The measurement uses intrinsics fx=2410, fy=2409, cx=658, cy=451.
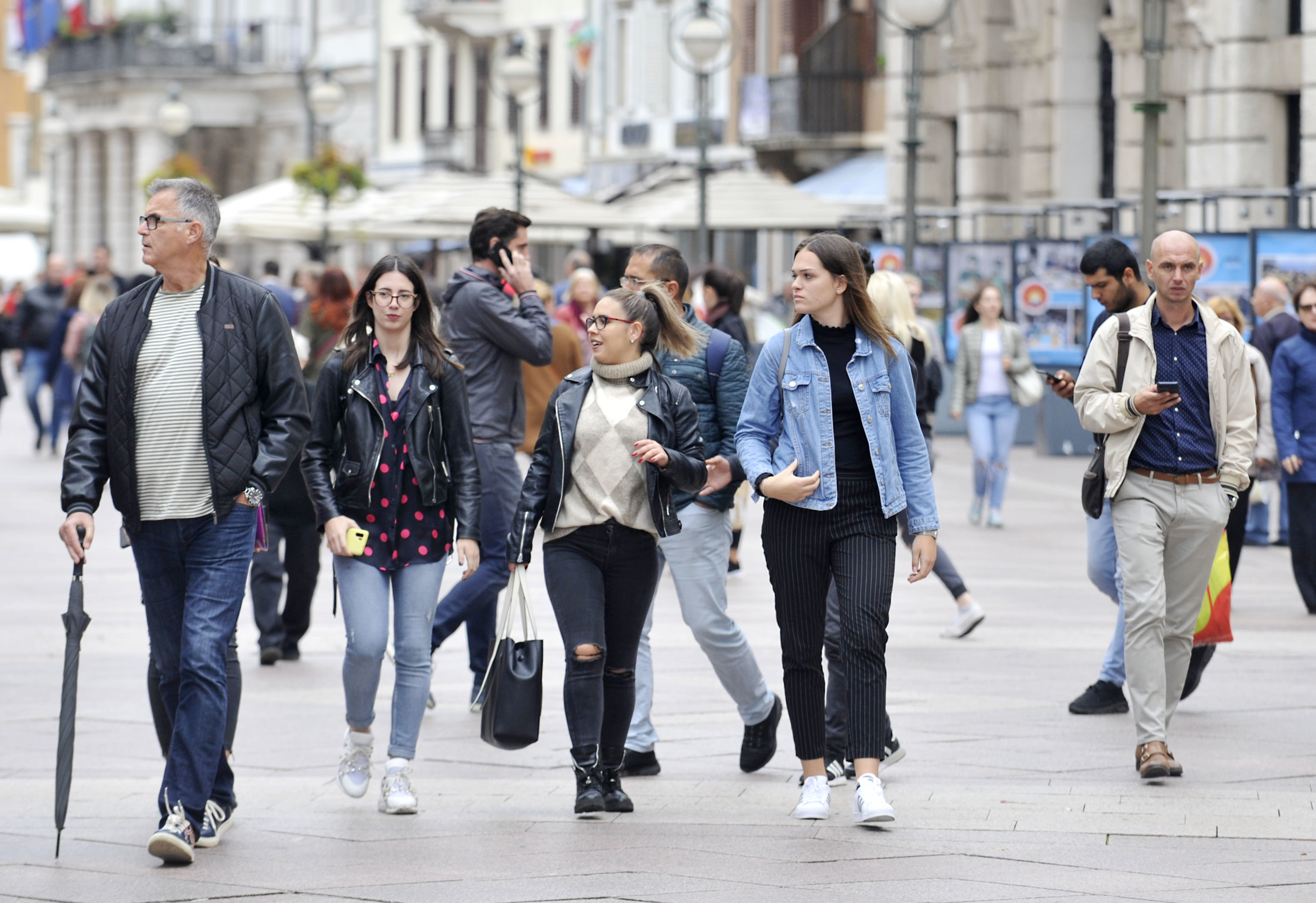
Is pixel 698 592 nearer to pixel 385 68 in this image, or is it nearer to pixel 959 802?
pixel 959 802

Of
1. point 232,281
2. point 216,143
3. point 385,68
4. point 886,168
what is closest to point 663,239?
point 886,168

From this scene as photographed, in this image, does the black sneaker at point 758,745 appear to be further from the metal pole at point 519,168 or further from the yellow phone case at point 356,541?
the metal pole at point 519,168

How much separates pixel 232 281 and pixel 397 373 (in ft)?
3.01

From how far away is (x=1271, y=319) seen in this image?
15023 mm

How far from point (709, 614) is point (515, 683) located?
3.01 feet

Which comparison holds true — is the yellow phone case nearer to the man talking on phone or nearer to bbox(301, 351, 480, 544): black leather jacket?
bbox(301, 351, 480, 544): black leather jacket

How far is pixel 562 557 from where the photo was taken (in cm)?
761

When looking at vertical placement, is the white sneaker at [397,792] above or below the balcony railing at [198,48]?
below

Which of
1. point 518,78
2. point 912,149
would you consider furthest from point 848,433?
point 518,78

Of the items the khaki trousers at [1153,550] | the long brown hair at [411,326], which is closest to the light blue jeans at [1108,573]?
the khaki trousers at [1153,550]

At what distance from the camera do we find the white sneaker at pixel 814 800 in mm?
7477

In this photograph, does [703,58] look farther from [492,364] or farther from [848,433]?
[848,433]

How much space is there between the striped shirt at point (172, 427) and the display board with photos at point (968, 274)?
1837cm

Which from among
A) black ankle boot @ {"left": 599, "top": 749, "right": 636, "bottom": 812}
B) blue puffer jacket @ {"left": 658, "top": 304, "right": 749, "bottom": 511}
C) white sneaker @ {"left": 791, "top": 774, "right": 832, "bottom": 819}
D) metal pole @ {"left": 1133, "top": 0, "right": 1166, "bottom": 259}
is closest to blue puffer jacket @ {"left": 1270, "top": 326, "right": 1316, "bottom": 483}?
metal pole @ {"left": 1133, "top": 0, "right": 1166, "bottom": 259}
